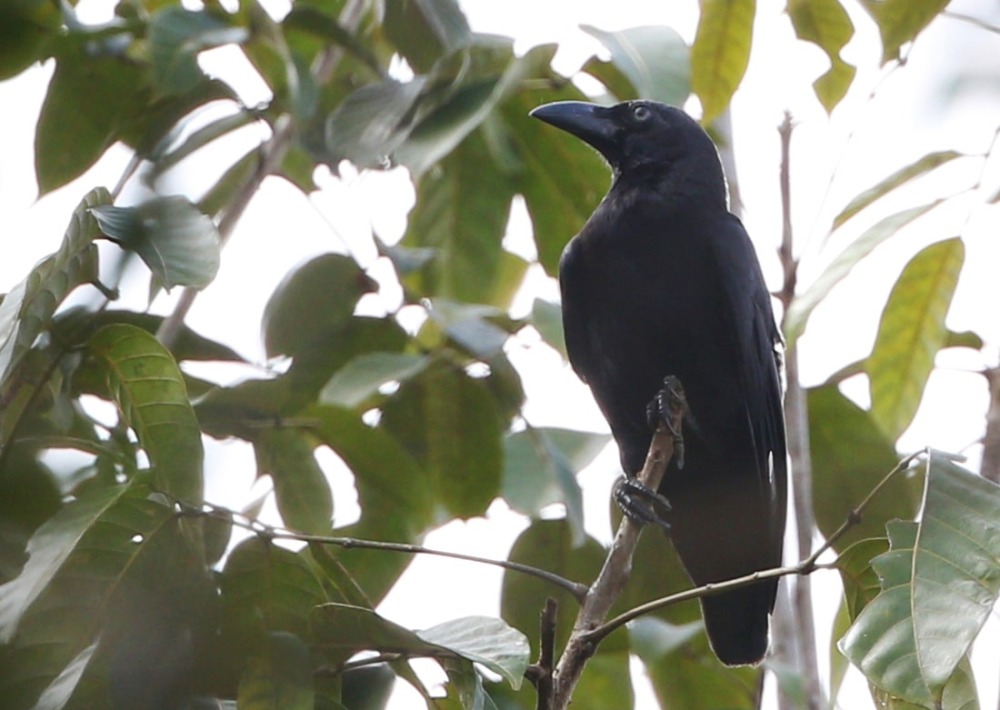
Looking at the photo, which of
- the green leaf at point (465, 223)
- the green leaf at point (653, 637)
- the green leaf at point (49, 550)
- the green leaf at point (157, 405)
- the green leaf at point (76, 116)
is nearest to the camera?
the green leaf at point (49, 550)

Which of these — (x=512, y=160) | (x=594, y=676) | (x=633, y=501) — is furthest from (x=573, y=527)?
(x=512, y=160)

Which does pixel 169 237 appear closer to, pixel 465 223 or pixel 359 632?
pixel 359 632

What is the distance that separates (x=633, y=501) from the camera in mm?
2926

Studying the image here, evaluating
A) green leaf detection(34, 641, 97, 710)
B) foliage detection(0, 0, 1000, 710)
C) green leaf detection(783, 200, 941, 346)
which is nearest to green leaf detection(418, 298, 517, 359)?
foliage detection(0, 0, 1000, 710)

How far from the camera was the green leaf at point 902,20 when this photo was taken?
242cm

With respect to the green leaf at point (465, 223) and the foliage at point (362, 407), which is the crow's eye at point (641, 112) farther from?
the green leaf at point (465, 223)

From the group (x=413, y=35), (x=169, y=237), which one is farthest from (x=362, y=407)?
(x=169, y=237)

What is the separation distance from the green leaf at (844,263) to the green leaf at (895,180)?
7 cm

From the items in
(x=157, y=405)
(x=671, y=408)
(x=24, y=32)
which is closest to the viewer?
(x=24, y=32)

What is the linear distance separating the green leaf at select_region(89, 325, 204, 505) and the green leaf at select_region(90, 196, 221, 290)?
10cm

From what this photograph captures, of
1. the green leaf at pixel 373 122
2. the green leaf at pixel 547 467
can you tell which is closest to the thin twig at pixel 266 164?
the green leaf at pixel 373 122

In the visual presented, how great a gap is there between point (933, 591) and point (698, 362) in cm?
177

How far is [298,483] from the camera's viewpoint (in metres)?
2.48

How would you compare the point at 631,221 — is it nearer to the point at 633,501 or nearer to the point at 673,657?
the point at 633,501
